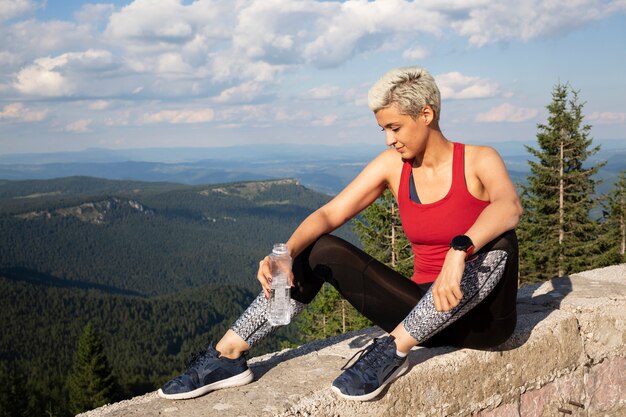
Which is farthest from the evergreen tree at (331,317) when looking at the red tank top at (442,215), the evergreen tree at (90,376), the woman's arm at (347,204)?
the evergreen tree at (90,376)

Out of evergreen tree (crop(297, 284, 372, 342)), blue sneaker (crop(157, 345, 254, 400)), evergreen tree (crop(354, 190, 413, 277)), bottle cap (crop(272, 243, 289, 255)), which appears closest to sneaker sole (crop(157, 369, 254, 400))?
blue sneaker (crop(157, 345, 254, 400))

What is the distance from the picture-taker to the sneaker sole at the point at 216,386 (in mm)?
3047

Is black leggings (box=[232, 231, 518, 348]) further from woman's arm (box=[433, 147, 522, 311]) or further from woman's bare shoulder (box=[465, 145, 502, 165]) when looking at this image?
woman's bare shoulder (box=[465, 145, 502, 165])

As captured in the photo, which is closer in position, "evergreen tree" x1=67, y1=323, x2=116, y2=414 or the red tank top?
the red tank top

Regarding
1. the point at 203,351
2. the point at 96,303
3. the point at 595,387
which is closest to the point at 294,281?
the point at 203,351

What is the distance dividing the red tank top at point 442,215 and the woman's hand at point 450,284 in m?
0.40

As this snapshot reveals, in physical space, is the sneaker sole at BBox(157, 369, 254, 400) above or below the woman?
below

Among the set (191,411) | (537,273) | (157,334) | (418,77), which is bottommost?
(157,334)

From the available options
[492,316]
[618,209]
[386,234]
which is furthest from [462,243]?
[618,209]

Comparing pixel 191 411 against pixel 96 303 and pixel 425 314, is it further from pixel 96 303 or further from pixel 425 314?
pixel 96 303

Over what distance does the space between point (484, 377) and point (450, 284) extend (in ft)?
3.02

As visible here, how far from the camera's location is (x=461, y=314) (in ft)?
10.1

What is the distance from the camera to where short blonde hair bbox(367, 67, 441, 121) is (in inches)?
122

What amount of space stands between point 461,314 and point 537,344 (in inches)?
34.0
